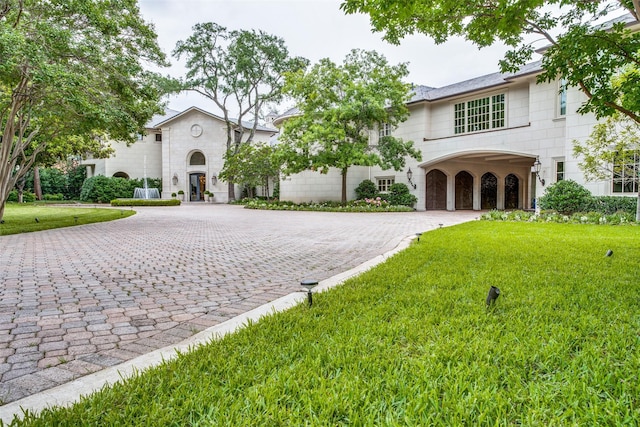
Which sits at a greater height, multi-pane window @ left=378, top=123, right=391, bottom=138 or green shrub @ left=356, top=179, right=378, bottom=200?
multi-pane window @ left=378, top=123, right=391, bottom=138

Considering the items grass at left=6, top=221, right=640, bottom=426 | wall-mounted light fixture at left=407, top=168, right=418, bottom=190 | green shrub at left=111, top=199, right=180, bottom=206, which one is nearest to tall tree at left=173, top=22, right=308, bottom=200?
green shrub at left=111, top=199, right=180, bottom=206

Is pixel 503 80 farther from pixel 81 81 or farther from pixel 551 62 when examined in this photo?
pixel 81 81

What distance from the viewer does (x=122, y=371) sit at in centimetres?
238

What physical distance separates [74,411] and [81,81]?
881 cm

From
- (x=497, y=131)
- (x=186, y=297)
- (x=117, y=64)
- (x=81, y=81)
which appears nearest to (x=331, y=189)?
(x=497, y=131)

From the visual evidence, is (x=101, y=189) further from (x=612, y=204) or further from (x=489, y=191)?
(x=612, y=204)

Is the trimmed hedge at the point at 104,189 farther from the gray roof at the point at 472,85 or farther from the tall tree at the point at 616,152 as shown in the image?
the tall tree at the point at 616,152

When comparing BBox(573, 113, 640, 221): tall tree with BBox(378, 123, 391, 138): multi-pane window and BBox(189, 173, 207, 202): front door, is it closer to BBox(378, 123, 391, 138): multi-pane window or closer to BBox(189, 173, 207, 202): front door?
BBox(378, 123, 391, 138): multi-pane window

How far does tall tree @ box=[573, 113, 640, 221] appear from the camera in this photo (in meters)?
12.0

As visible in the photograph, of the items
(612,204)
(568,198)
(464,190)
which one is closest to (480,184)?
(464,190)

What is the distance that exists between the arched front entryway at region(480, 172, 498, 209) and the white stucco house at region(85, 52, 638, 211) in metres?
0.06

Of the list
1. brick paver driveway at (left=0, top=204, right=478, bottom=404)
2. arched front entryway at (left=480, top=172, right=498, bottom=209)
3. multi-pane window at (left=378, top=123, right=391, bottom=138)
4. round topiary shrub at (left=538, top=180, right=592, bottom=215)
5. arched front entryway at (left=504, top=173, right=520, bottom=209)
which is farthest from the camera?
arched front entryway at (left=504, top=173, right=520, bottom=209)

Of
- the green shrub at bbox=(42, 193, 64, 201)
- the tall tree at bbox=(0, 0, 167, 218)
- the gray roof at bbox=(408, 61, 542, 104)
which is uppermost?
the gray roof at bbox=(408, 61, 542, 104)

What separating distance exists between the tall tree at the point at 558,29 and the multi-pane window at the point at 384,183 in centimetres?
1762
